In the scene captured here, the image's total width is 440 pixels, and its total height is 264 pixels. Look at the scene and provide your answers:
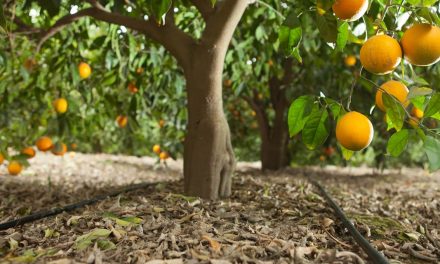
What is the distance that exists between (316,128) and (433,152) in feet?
1.17

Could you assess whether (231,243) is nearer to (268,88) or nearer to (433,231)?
(433,231)

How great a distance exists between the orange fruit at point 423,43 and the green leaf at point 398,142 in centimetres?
25

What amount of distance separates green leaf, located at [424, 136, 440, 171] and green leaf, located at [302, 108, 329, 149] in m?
0.30

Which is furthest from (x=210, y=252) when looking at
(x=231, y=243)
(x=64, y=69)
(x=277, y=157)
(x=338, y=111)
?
(x=277, y=157)

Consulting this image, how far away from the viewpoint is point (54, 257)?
1.33m

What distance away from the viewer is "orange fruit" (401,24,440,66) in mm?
1241

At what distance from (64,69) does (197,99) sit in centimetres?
127

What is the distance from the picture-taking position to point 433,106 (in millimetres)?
1340

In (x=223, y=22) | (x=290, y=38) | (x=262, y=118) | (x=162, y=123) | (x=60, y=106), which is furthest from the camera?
(x=262, y=118)

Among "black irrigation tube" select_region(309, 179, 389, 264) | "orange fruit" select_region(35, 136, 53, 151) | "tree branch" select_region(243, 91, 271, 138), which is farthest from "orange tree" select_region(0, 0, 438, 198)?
"tree branch" select_region(243, 91, 271, 138)

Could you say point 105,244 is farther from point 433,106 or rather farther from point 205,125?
point 433,106

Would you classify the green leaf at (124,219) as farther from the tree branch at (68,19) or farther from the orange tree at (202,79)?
the tree branch at (68,19)

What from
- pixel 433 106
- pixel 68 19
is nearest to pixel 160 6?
pixel 433 106

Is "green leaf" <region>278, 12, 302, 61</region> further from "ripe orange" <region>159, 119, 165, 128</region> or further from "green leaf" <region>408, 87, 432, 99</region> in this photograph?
"ripe orange" <region>159, 119, 165, 128</region>
